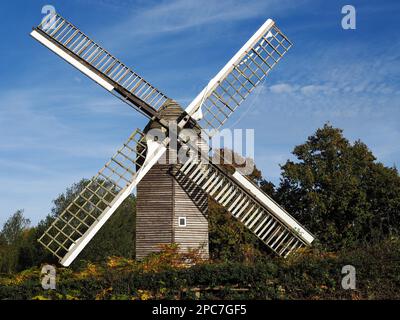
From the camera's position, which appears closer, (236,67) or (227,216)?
(236,67)

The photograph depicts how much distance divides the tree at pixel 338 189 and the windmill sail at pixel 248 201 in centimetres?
1435

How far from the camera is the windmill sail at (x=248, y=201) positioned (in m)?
17.2

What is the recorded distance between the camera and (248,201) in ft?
57.1

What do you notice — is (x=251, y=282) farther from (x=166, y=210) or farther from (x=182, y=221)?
(x=166, y=210)

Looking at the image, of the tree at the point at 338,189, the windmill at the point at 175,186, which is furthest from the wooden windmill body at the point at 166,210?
the tree at the point at 338,189

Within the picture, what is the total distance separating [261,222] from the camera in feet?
57.3

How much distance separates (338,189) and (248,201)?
53.2ft

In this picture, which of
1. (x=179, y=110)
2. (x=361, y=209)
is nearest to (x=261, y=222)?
(x=179, y=110)

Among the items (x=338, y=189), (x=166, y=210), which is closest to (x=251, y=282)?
(x=166, y=210)

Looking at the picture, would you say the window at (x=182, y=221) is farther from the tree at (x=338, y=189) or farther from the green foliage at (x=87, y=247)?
the tree at (x=338, y=189)
